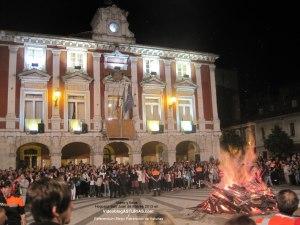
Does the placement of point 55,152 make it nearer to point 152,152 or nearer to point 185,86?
point 152,152

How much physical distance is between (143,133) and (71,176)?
33.0 feet

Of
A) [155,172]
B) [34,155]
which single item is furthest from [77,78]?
[155,172]

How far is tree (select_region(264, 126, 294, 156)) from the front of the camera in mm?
41594

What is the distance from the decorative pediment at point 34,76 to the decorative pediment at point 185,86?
11.5 metres

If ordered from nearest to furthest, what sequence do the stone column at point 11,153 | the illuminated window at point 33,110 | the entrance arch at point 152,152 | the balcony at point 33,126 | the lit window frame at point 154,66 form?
the stone column at point 11,153
the balcony at point 33,126
the illuminated window at point 33,110
the lit window frame at point 154,66
the entrance arch at point 152,152

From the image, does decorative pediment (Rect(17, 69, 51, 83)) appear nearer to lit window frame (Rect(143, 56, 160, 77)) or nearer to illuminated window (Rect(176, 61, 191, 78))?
lit window frame (Rect(143, 56, 160, 77))

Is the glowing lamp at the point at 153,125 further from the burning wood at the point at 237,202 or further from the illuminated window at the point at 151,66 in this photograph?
the burning wood at the point at 237,202

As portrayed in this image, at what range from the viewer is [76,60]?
30.8 m

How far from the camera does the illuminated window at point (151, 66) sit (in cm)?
3319

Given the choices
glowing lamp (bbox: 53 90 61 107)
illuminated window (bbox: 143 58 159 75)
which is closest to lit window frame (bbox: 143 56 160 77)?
illuminated window (bbox: 143 58 159 75)

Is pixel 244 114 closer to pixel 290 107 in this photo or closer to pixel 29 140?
pixel 290 107

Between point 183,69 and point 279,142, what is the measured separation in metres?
15.3

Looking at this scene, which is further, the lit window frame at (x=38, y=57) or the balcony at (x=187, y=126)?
the balcony at (x=187, y=126)

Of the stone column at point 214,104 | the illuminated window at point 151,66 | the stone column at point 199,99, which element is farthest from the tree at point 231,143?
the illuminated window at point 151,66
